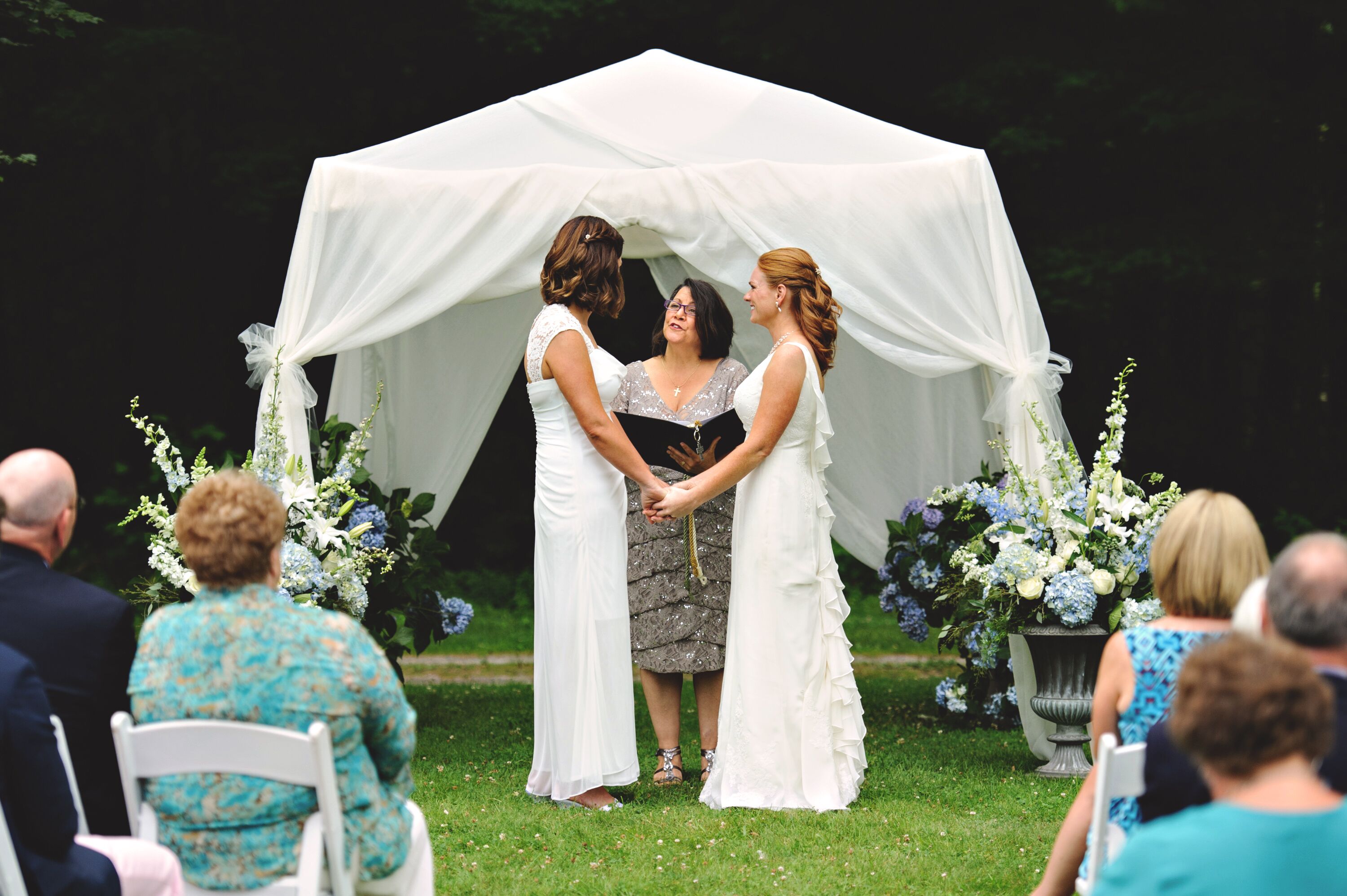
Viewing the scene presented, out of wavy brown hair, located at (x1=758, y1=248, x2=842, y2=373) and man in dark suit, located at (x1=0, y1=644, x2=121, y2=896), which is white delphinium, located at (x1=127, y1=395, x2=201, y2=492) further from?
man in dark suit, located at (x1=0, y1=644, x2=121, y2=896)

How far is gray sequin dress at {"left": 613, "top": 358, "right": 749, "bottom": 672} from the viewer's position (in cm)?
547

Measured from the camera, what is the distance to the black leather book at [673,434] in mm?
5402

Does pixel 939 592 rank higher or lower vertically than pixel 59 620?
lower

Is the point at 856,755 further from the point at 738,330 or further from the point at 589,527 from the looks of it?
the point at 738,330

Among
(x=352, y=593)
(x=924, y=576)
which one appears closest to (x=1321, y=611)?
(x=352, y=593)

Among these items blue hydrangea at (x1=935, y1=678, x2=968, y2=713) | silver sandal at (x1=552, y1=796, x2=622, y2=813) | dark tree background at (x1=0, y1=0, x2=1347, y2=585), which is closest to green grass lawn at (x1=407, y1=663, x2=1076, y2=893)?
silver sandal at (x1=552, y1=796, x2=622, y2=813)

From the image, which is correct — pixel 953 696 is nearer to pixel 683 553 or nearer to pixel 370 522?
pixel 683 553

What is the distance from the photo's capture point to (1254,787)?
190cm

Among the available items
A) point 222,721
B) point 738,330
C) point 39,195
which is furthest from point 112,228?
point 222,721

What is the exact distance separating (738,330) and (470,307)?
4.21ft

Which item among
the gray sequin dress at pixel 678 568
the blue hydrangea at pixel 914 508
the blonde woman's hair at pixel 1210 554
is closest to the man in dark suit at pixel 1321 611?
the blonde woman's hair at pixel 1210 554

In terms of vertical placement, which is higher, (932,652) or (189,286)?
(189,286)

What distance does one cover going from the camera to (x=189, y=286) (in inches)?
504

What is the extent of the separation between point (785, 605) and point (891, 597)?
222 cm
